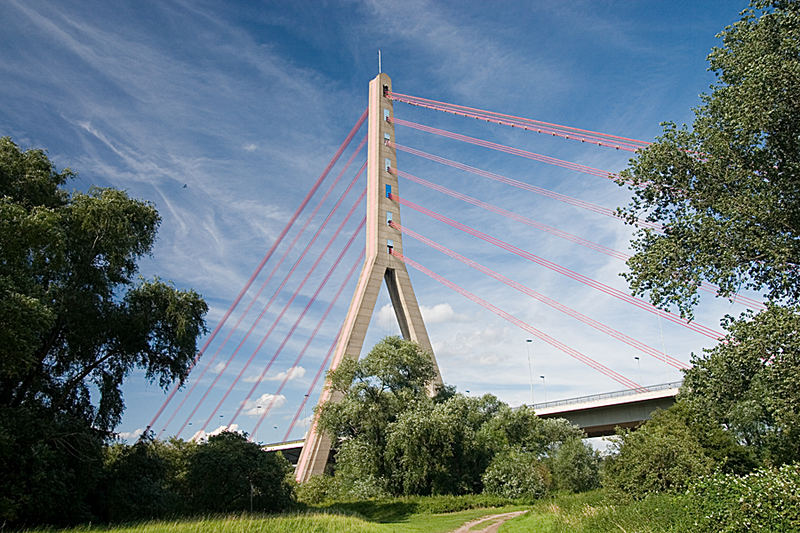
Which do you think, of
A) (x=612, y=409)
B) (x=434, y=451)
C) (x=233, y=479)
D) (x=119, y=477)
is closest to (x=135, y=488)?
(x=119, y=477)

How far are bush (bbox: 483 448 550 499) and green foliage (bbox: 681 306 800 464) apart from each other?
16821 millimetres

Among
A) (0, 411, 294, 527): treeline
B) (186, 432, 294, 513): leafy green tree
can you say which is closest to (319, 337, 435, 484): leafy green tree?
(0, 411, 294, 527): treeline

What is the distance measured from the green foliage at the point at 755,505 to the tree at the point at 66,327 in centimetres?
1565

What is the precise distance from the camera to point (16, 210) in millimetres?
13438

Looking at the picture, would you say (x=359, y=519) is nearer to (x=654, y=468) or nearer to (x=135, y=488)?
(x=135, y=488)

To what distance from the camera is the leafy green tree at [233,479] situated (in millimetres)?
19734

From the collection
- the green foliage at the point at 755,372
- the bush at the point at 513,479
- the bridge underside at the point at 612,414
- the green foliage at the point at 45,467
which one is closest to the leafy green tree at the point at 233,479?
the green foliage at the point at 45,467

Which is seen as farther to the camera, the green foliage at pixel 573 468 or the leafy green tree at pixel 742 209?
the green foliage at pixel 573 468

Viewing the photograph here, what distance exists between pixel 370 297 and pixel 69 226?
61.3 feet

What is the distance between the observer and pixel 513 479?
27.8 metres

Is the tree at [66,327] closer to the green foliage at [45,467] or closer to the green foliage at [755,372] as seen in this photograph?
the green foliage at [45,467]

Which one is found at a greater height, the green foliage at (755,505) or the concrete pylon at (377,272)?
the concrete pylon at (377,272)

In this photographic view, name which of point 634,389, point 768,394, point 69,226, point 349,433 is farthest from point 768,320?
point 634,389

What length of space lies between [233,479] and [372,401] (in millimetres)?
9701
